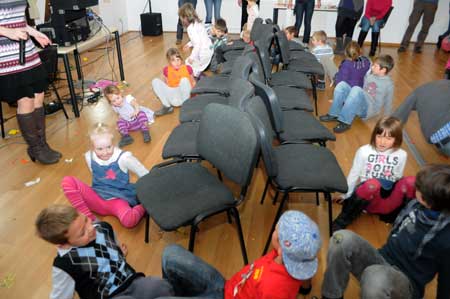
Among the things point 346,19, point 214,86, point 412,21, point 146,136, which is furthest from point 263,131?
point 412,21

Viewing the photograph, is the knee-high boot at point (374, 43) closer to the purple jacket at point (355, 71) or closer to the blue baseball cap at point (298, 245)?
the purple jacket at point (355, 71)

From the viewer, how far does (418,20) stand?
612 cm

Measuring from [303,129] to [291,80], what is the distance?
45.2 inches

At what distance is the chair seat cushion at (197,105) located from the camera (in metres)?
2.53

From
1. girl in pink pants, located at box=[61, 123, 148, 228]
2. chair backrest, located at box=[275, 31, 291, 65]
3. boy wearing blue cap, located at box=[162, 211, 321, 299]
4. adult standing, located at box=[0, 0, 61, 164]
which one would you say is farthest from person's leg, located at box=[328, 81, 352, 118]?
adult standing, located at box=[0, 0, 61, 164]

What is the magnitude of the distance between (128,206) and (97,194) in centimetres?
20

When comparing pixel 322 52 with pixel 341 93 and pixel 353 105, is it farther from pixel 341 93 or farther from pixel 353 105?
pixel 353 105

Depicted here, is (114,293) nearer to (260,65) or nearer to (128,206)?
(128,206)

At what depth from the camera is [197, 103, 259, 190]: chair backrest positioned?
158 centimetres

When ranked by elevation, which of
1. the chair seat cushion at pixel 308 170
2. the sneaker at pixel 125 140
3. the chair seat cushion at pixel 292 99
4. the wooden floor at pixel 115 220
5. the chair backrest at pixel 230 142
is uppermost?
the chair backrest at pixel 230 142

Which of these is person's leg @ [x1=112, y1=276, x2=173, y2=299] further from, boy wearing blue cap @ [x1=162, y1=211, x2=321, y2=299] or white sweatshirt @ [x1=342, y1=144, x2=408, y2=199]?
white sweatshirt @ [x1=342, y1=144, x2=408, y2=199]

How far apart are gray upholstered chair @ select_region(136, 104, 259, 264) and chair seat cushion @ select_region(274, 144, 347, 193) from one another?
0.28 m

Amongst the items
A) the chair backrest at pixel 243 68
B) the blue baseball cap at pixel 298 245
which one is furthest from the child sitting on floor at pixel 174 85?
the blue baseball cap at pixel 298 245

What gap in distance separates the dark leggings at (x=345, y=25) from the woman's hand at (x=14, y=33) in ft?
16.7
